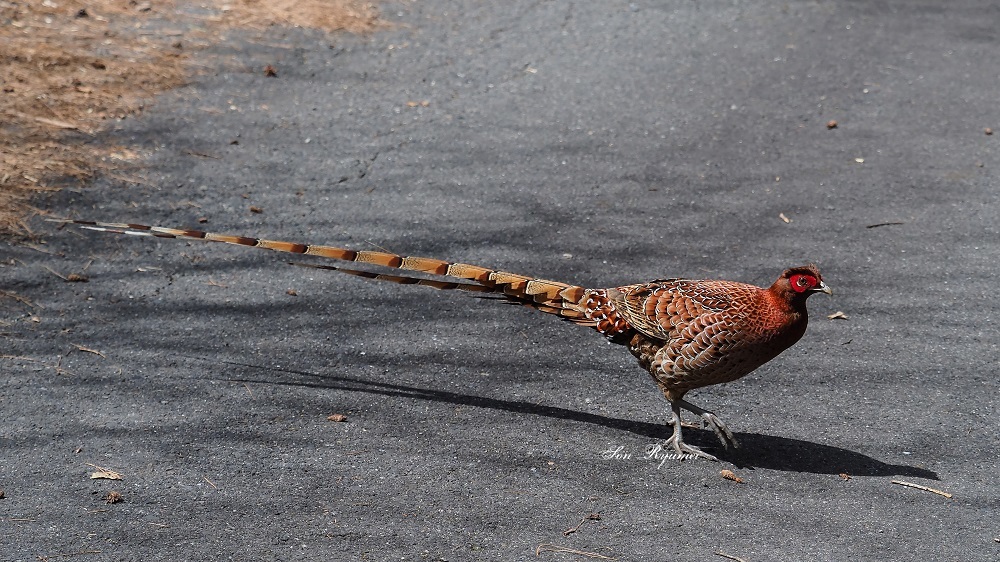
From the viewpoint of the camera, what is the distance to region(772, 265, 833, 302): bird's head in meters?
4.50

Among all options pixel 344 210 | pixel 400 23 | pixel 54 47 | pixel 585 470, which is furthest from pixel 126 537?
pixel 400 23

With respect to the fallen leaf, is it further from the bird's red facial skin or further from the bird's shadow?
the bird's red facial skin

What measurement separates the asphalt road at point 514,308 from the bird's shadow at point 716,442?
0.06ft

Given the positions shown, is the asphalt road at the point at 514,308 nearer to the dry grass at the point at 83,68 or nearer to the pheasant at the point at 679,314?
the dry grass at the point at 83,68

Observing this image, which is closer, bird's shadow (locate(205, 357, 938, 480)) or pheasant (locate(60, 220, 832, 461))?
pheasant (locate(60, 220, 832, 461))

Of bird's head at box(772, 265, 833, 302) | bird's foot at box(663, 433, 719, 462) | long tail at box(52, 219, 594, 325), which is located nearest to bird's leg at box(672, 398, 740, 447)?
bird's foot at box(663, 433, 719, 462)

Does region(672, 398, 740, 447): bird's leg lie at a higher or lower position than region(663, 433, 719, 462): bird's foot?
higher

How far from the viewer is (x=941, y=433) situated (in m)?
4.95

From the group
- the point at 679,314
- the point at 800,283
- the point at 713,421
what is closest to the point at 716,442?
the point at 713,421

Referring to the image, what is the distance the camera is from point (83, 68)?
793 centimetres

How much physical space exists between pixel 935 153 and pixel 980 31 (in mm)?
2936

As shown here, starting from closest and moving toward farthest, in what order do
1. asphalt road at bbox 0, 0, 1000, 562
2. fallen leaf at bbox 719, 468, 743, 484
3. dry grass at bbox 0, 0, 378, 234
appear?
asphalt road at bbox 0, 0, 1000, 562 < fallen leaf at bbox 719, 468, 743, 484 < dry grass at bbox 0, 0, 378, 234

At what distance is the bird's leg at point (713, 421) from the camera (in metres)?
4.79

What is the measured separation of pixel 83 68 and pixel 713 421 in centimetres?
593
